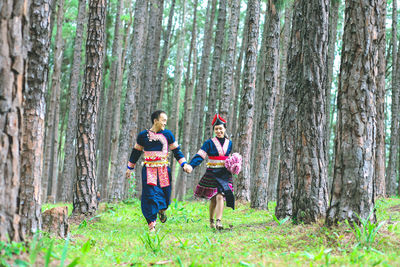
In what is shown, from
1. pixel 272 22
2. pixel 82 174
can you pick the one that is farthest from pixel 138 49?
pixel 82 174

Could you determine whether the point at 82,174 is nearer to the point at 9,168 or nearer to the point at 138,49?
the point at 9,168

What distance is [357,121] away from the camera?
4766 mm

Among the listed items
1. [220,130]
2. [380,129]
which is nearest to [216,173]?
[220,130]

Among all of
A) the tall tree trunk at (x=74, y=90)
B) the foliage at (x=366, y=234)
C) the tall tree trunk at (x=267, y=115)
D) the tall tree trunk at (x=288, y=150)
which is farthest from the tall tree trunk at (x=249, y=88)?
the tall tree trunk at (x=74, y=90)

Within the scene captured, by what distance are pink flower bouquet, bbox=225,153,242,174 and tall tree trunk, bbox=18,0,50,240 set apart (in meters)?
3.68

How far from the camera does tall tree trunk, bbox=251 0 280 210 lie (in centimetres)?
1016

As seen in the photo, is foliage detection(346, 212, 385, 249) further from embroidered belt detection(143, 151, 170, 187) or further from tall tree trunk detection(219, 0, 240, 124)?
tall tree trunk detection(219, 0, 240, 124)

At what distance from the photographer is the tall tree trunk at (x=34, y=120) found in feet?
14.4

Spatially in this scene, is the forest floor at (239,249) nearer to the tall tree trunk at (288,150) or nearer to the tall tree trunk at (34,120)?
the tall tree trunk at (34,120)

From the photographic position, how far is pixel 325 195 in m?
6.22

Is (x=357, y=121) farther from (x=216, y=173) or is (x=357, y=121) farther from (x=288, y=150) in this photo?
(x=216, y=173)

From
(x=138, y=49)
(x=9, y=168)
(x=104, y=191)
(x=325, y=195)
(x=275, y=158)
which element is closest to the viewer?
(x=9, y=168)

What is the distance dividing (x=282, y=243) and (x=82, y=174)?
178 inches

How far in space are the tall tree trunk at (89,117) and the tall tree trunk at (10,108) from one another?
429 cm
